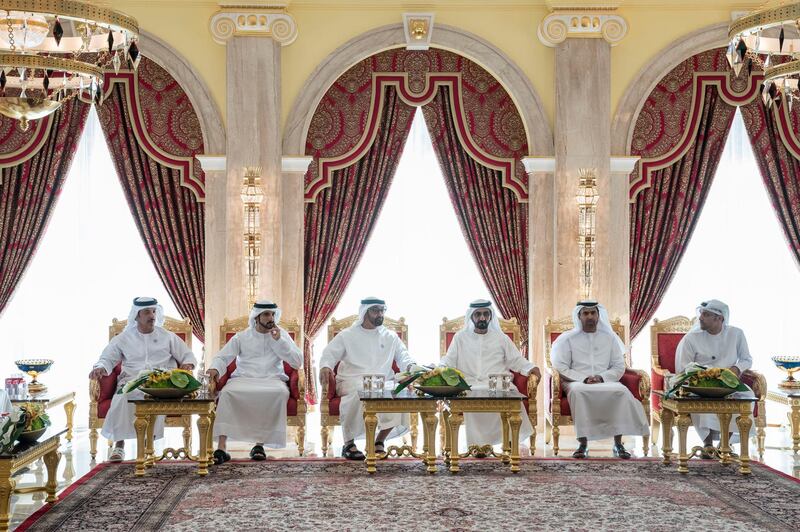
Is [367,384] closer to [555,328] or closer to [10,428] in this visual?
[555,328]

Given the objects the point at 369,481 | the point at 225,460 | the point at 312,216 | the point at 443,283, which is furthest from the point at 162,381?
the point at 443,283

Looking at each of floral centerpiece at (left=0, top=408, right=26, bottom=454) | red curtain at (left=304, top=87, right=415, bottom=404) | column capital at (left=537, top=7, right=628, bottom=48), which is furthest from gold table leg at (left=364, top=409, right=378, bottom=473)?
column capital at (left=537, top=7, right=628, bottom=48)

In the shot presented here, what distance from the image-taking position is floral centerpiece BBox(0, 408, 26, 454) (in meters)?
5.38

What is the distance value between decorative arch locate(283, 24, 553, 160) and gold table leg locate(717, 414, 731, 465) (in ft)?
9.65

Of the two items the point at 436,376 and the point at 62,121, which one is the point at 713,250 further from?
the point at 62,121

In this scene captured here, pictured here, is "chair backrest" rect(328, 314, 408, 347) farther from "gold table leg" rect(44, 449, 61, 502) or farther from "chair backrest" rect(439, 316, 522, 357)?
"gold table leg" rect(44, 449, 61, 502)

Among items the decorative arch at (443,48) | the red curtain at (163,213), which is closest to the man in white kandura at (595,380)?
the decorative arch at (443,48)

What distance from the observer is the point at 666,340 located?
832 centimetres

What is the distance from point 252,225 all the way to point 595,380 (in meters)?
3.17

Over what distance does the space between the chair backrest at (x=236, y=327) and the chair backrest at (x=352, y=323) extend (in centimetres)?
32

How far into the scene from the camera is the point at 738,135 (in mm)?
9414

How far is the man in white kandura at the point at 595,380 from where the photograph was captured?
291 inches

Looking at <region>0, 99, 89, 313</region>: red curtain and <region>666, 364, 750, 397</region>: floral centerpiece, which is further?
<region>0, 99, 89, 313</region>: red curtain

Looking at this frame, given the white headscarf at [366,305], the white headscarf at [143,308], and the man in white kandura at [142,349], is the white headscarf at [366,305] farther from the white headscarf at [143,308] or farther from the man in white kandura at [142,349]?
the white headscarf at [143,308]
